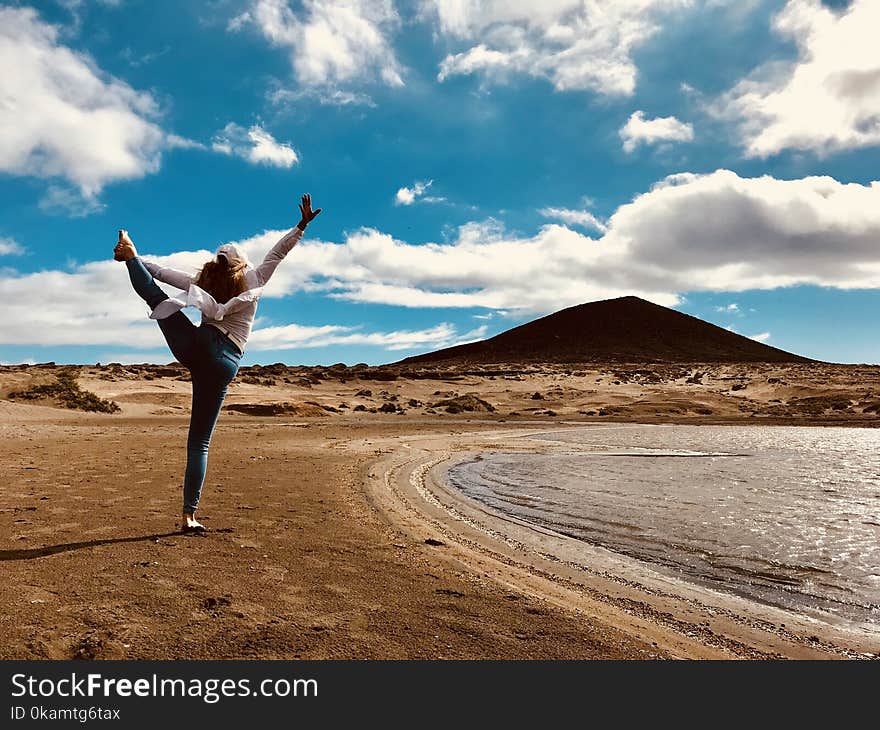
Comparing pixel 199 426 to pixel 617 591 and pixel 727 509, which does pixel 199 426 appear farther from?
pixel 727 509

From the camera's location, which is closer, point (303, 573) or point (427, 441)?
point (303, 573)

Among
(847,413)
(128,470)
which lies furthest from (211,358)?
(847,413)

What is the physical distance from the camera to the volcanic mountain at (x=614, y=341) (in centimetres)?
10544

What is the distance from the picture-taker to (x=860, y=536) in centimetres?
627

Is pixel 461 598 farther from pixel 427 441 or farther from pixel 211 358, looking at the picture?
pixel 427 441

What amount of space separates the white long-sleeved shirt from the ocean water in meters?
4.21

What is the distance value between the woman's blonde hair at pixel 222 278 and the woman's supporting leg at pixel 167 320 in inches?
11.9

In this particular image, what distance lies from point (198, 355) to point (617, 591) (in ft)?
12.4

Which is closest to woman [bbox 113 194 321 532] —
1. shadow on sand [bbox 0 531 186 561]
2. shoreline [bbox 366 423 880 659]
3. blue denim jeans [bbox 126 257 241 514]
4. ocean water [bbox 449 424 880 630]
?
blue denim jeans [bbox 126 257 241 514]

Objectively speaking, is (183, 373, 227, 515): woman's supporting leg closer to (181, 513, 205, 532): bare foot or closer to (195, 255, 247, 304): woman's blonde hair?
(181, 513, 205, 532): bare foot

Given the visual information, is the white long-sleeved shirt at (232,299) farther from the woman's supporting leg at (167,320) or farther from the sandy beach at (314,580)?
the sandy beach at (314,580)

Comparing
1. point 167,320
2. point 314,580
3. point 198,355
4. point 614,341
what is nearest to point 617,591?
point 314,580

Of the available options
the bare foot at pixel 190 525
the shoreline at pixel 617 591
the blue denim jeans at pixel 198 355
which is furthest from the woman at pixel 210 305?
the shoreline at pixel 617 591

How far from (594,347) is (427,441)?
321ft
